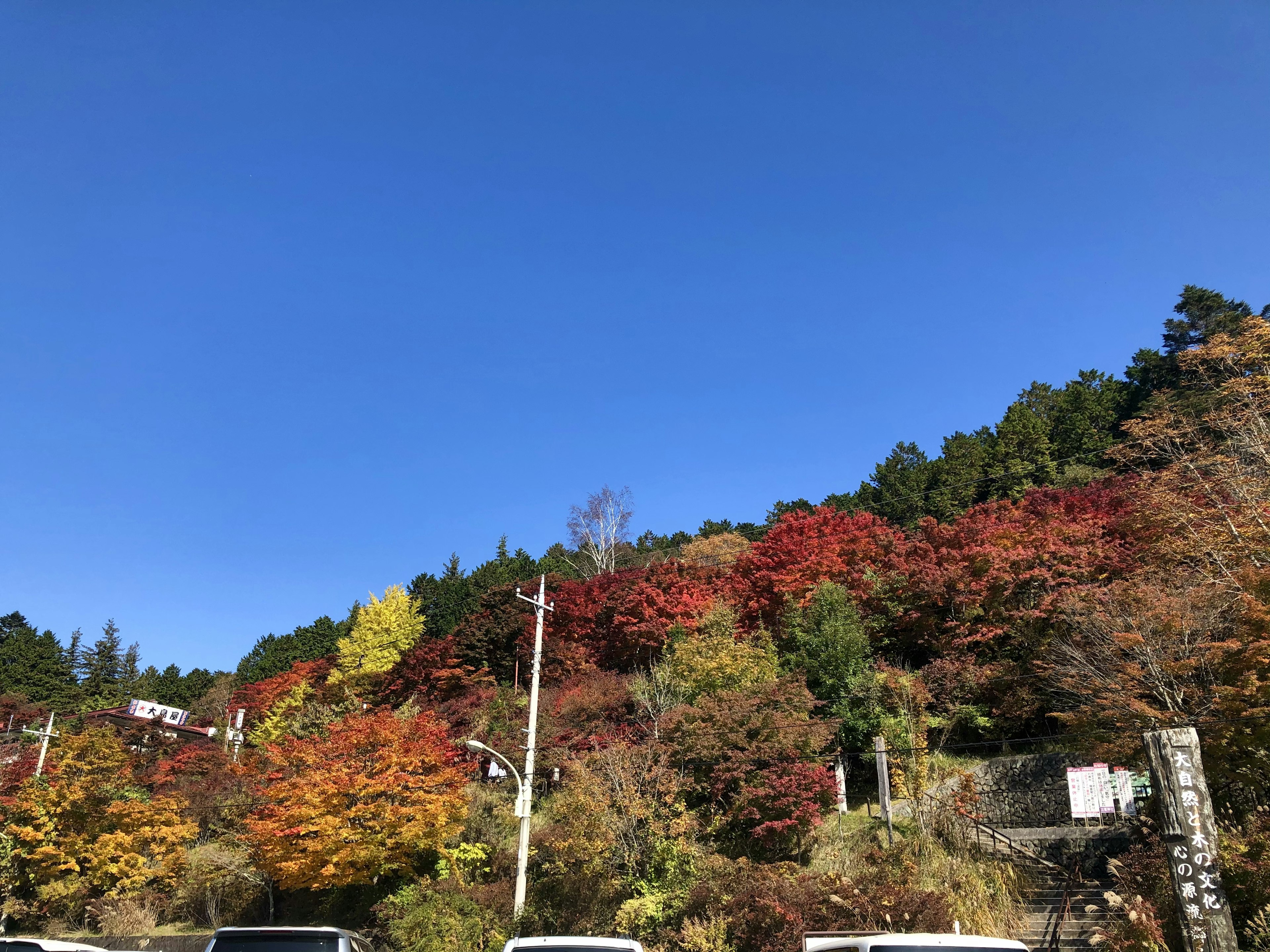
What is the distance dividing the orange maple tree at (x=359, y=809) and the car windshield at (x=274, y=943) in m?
13.5

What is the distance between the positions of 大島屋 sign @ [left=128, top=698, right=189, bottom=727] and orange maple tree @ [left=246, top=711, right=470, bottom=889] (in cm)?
3693

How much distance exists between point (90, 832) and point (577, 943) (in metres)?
29.6

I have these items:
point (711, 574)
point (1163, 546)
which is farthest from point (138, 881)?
point (1163, 546)

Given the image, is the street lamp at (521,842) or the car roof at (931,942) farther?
the street lamp at (521,842)

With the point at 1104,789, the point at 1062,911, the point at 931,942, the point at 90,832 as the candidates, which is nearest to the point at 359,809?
the point at 90,832

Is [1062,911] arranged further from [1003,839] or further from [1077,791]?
[1003,839]

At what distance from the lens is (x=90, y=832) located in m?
28.2

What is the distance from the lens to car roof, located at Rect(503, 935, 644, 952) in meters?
7.29

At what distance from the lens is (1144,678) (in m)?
15.3

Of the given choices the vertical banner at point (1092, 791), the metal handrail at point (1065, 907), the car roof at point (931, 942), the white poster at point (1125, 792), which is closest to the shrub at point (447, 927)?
the metal handrail at point (1065, 907)

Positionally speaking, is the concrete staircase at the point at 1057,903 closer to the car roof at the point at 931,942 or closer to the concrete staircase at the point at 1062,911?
the concrete staircase at the point at 1062,911

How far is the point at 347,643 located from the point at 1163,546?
40.5m

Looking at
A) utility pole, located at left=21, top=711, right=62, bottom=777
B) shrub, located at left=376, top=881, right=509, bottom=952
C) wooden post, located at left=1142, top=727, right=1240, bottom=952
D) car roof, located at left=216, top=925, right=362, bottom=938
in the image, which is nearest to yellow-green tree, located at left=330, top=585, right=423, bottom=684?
utility pole, located at left=21, top=711, right=62, bottom=777

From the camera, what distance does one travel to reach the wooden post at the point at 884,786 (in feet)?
58.9
